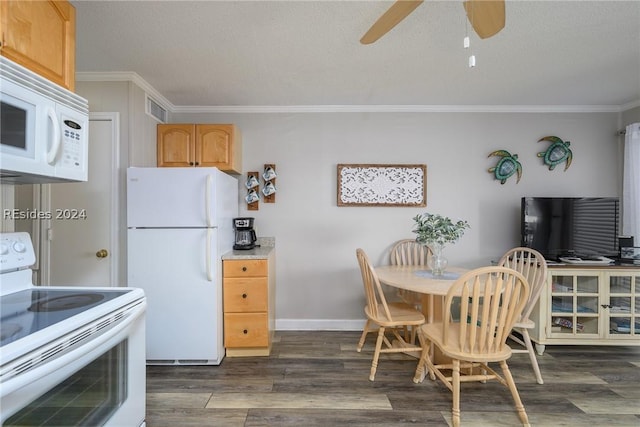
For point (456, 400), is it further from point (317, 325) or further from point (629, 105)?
point (629, 105)

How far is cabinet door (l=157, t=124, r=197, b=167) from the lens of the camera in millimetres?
2770

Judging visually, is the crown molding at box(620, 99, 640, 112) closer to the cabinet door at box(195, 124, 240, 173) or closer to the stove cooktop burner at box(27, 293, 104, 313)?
the cabinet door at box(195, 124, 240, 173)

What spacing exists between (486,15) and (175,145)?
103 inches

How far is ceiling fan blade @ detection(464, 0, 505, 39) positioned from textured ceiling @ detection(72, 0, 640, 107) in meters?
0.36

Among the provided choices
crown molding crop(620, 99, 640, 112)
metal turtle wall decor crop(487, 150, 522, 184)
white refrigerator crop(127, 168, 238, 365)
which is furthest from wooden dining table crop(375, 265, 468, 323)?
crown molding crop(620, 99, 640, 112)

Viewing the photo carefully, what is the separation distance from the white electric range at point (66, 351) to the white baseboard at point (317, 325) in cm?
186

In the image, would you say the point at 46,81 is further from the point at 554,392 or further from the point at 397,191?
the point at 554,392

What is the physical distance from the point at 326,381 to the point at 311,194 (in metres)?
1.78

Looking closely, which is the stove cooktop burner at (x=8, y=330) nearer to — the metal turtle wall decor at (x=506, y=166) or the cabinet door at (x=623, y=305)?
the metal turtle wall decor at (x=506, y=166)

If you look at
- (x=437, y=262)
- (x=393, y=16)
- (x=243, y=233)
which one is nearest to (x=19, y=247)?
(x=243, y=233)

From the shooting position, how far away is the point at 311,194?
316cm

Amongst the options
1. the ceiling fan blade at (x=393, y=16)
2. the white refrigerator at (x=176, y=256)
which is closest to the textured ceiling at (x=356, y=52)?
the ceiling fan blade at (x=393, y=16)

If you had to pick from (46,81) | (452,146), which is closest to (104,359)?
(46,81)

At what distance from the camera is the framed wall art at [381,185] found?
312 centimetres
